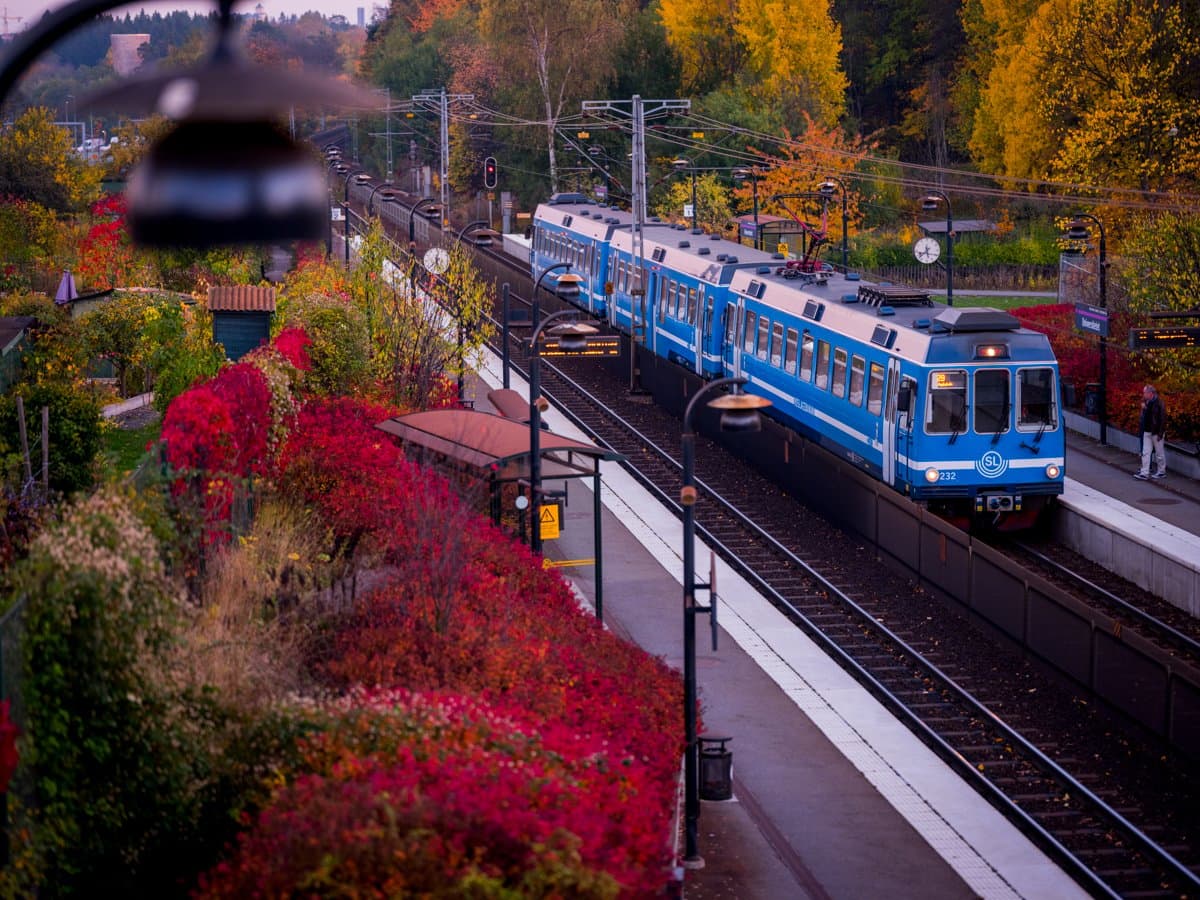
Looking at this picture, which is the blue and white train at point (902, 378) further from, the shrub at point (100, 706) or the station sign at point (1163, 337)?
the shrub at point (100, 706)

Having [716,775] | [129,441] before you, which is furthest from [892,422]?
[129,441]

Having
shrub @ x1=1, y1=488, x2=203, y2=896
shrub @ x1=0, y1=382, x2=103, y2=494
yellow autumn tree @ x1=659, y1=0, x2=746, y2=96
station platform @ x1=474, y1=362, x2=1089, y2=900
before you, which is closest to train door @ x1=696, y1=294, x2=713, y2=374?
station platform @ x1=474, y1=362, x2=1089, y2=900

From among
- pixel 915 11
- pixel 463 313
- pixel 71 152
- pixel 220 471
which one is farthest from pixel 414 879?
pixel 915 11

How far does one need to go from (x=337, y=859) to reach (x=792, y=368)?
25.0 meters

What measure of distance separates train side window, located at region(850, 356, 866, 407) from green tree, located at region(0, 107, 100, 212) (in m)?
34.1

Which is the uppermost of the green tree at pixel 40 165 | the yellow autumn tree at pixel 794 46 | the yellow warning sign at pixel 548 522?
the yellow autumn tree at pixel 794 46

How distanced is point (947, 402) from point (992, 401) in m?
0.82

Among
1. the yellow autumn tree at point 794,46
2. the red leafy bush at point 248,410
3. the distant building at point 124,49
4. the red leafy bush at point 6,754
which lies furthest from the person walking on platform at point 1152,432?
the distant building at point 124,49

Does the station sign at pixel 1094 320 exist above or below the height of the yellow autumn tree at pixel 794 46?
below

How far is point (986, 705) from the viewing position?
2120 cm

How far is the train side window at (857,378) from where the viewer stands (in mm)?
29016

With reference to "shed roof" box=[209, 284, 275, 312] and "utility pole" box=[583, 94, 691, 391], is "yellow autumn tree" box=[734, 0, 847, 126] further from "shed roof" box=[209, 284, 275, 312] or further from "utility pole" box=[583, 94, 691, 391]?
"shed roof" box=[209, 284, 275, 312]

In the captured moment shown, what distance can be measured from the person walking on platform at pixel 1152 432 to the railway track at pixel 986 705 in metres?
6.55

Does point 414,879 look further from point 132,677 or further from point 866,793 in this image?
point 866,793
